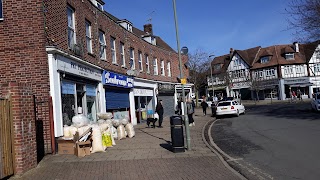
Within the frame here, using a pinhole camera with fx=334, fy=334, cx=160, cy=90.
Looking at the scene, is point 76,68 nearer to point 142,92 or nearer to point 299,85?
point 142,92

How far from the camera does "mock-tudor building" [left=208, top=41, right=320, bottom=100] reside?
5694 cm

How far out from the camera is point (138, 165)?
884cm

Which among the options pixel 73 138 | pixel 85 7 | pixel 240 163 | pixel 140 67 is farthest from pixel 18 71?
pixel 140 67

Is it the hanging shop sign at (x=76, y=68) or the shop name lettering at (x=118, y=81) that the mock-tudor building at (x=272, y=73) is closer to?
the shop name lettering at (x=118, y=81)

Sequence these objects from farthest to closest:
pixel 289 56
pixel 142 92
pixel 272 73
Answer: pixel 272 73 < pixel 289 56 < pixel 142 92

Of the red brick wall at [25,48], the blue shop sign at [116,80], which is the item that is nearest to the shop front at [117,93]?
the blue shop sign at [116,80]

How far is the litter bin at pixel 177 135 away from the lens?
1062 cm

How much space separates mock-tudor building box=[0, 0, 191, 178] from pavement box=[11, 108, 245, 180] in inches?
27.1

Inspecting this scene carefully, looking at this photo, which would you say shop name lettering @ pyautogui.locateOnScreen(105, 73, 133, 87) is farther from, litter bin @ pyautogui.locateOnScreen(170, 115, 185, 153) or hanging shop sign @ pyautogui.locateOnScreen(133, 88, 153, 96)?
litter bin @ pyautogui.locateOnScreen(170, 115, 185, 153)

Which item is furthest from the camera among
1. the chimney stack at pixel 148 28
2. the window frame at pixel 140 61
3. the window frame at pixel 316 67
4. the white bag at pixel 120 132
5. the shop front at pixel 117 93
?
the window frame at pixel 316 67

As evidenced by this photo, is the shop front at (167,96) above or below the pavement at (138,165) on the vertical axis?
above

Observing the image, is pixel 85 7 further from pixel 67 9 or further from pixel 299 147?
pixel 299 147

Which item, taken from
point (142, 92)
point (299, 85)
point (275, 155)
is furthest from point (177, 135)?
point (299, 85)

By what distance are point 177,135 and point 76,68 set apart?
17.7ft
